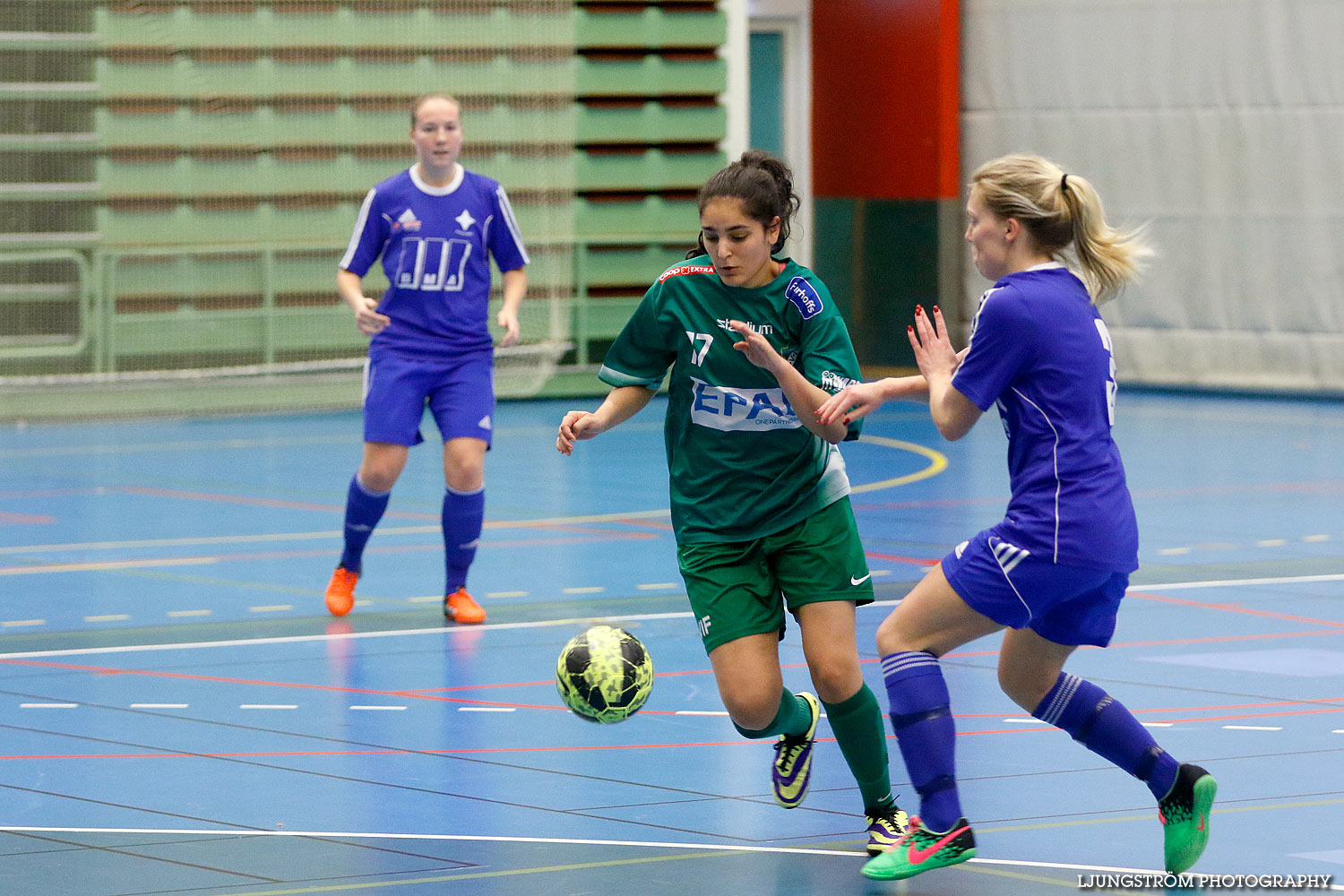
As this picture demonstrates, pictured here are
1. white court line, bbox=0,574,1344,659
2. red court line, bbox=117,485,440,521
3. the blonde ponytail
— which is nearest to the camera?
the blonde ponytail

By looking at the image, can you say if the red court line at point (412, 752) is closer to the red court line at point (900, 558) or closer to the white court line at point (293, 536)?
the red court line at point (900, 558)

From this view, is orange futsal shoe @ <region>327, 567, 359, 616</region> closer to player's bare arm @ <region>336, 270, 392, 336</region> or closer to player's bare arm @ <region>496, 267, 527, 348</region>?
player's bare arm @ <region>336, 270, 392, 336</region>

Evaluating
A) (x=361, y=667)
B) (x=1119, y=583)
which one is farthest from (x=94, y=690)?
(x=1119, y=583)

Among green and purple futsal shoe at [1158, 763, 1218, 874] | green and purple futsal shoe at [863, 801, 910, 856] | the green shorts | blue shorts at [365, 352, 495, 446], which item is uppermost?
blue shorts at [365, 352, 495, 446]

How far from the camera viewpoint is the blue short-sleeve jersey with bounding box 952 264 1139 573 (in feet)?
14.4

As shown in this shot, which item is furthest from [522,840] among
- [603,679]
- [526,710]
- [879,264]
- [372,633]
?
[879,264]

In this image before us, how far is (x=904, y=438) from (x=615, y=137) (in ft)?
15.7

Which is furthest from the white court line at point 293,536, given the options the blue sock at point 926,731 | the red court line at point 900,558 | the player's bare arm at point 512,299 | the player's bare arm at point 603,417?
the blue sock at point 926,731

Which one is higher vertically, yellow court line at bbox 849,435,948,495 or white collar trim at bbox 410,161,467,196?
white collar trim at bbox 410,161,467,196

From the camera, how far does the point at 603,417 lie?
502cm

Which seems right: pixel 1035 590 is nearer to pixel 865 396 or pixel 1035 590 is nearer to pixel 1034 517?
pixel 1034 517

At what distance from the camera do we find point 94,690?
6.83 meters

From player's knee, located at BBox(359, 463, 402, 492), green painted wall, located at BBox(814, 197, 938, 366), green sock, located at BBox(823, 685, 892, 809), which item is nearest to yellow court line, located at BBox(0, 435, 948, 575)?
player's knee, located at BBox(359, 463, 402, 492)

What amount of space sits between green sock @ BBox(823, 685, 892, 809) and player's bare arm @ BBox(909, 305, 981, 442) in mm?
657
